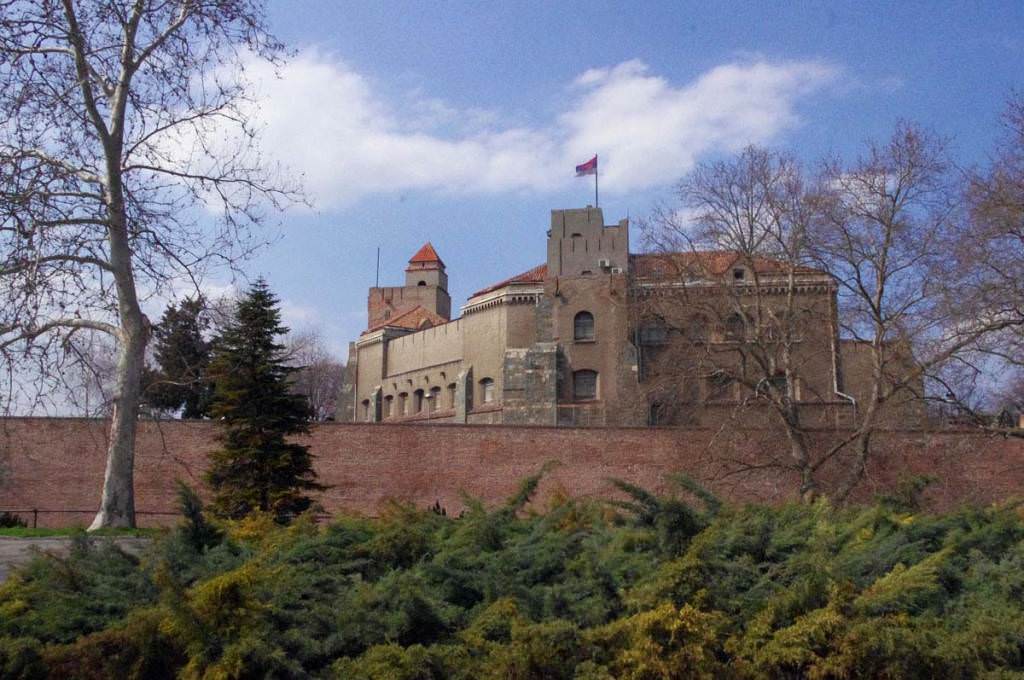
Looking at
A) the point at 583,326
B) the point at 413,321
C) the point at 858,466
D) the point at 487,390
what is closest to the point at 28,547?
the point at 858,466

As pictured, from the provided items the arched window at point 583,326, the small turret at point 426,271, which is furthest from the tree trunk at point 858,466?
the small turret at point 426,271

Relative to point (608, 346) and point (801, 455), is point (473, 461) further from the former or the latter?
point (608, 346)

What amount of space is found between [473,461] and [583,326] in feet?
63.9

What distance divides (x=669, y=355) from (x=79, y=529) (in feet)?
69.9

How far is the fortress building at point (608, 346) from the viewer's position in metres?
26.1

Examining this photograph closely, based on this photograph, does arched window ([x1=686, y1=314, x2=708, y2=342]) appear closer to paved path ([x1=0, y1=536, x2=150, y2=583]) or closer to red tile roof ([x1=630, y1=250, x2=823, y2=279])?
red tile roof ([x1=630, y1=250, x2=823, y2=279])

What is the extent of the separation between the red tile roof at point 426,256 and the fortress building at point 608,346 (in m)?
17.3

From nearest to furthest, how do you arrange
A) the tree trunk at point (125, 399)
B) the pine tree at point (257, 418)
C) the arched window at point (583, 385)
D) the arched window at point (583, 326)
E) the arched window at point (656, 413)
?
1. the tree trunk at point (125, 399)
2. the pine tree at point (257, 418)
3. the arched window at point (656, 413)
4. the arched window at point (583, 385)
5. the arched window at point (583, 326)

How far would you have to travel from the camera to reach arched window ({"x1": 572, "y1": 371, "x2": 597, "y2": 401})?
4509 cm

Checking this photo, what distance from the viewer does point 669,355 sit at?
26516 mm

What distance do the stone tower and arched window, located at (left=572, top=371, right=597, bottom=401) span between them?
104ft

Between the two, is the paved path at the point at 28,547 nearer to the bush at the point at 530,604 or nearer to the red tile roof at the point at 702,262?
the bush at the point at 530,604

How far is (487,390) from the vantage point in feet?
163

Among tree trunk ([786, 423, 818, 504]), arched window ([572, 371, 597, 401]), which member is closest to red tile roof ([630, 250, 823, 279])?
tree trunk ([786, 423, 818, 504])
